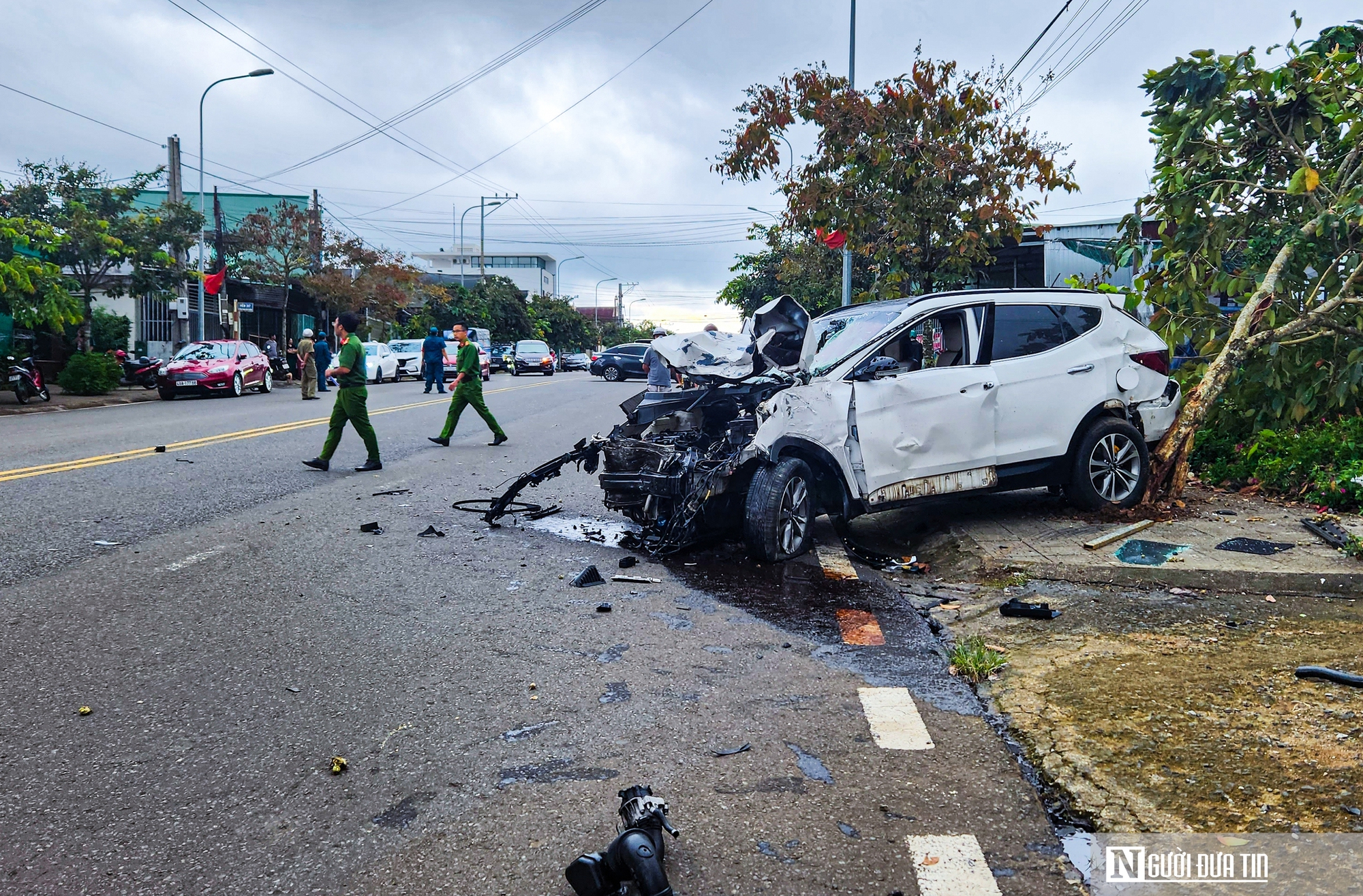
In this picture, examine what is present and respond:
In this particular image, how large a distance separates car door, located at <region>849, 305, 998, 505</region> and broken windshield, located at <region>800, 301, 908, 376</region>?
0.17 metres

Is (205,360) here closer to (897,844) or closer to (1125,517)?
(1125,517)

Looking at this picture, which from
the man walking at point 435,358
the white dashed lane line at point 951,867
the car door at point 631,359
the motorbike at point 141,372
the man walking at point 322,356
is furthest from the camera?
the car door at point 631,359

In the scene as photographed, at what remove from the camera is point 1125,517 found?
26.2 feet

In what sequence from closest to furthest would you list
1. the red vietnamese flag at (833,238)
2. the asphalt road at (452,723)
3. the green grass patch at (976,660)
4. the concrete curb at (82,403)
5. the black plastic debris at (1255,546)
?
the asphalt road at (452,723), the green grass patch at (976,660), the black plastic debris at (1255,546), the red vietnamese flag at (833,238), the concrete curb at (82,403)

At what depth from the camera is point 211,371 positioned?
25.2 metres

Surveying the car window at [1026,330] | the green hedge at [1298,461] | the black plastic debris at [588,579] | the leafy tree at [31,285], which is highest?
the leafy tree at [31,285]

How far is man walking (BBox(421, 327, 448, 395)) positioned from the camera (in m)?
26.3

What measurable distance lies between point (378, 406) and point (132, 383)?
40.7ft

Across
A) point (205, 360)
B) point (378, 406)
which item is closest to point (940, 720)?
point (378, 406)

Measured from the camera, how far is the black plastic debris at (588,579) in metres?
6.43

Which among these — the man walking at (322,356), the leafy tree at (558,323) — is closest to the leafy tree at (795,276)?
the man walking at (322,356)

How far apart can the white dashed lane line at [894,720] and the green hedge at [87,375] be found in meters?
25.3

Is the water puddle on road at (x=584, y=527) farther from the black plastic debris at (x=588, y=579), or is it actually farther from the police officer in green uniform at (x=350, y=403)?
the police officer in green uniform at (x=350, y=403)

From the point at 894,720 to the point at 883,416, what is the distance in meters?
3.41
